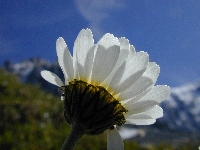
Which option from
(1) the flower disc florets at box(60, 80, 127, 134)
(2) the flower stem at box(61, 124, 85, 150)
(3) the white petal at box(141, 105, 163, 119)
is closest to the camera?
(2) the flower stem at box(61, 124, 85, 150)

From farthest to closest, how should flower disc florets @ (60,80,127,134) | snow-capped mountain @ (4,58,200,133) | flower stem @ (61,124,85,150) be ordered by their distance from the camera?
1. snow-capped mountain @ (4,58,200,133)
2. flower disc florets @ (60,80,127,134)
3. flower stem @ (61,124,85,150)

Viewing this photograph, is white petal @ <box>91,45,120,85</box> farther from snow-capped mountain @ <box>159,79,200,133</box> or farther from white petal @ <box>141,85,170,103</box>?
snow-capped mountain @ <box>159,79,200,133</box>

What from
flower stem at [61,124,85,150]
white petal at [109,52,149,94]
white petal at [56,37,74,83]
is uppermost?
white petal at [56,37,74,83]

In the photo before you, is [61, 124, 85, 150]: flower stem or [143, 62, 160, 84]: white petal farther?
[143, 62, 160, 84]: white petal

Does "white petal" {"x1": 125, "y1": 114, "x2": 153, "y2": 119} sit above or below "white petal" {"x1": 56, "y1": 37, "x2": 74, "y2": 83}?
below

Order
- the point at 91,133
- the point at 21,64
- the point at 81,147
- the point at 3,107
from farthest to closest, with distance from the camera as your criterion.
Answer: the point at 21,64 < the point at 3,107 < the point at 81,147 < the point at 91,133

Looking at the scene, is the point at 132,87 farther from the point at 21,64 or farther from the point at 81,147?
the point at 21,64

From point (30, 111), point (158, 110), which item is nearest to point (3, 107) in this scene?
point (30, 111)

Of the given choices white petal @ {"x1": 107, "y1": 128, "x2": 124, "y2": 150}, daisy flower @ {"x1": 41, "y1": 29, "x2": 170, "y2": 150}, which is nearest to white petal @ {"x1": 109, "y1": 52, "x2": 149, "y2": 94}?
daisy flower @ {"x1": 41, "y1": 29, "x2": 170, "y2": 150}
